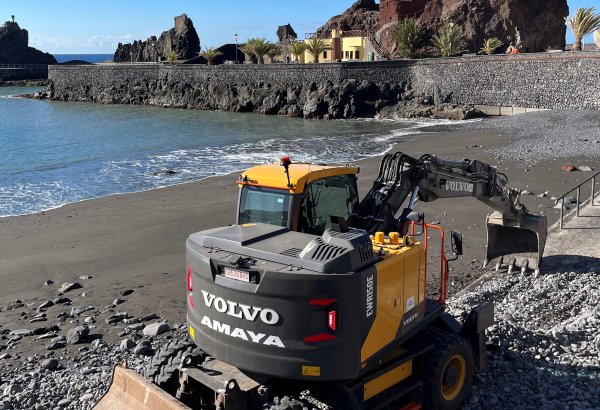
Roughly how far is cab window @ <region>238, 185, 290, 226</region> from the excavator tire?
162 centimetres

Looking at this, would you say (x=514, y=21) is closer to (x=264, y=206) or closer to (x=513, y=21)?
(x=513, y=21)

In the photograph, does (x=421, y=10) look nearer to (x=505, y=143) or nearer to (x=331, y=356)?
(x=505, y=143)

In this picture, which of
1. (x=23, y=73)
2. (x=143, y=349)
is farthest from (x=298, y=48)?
(x=23, y=73)

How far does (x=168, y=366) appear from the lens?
20.8 feet

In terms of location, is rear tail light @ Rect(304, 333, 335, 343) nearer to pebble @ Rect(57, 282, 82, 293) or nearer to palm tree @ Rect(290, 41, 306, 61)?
pebble @ Rect(57, 282, 82, 293)

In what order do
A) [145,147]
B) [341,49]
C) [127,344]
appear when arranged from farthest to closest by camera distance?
[341,49] → [145,147] → [127,344]

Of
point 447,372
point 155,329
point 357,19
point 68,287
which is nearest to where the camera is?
point 447,372

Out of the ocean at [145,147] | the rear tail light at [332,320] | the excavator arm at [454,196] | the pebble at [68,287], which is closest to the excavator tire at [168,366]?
the rear tail light at [332,320]

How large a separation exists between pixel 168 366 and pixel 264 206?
2054mm

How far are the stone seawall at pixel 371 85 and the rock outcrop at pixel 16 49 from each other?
6237 cm

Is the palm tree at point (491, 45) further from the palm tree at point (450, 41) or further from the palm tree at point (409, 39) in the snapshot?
the palm tree at point (409, 39)

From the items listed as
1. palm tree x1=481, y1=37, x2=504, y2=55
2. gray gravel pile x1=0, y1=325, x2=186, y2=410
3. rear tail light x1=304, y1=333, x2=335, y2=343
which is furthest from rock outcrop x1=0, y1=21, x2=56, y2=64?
rear tail light x1=304, y1=333, x2=335, y2=343

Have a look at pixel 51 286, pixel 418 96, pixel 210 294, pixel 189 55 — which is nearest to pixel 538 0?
pixel 418 96

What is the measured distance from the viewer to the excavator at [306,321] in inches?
210
